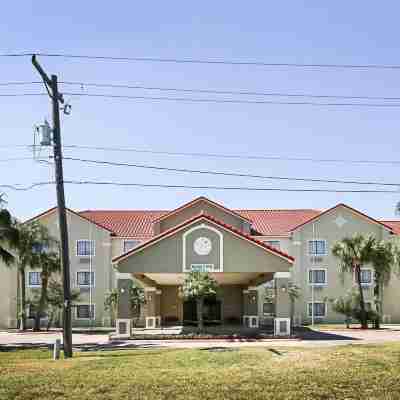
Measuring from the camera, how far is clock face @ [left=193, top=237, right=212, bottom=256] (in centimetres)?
3697

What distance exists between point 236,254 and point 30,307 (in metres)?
25.9

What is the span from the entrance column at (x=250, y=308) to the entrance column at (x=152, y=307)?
6975 mm

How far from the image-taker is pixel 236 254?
3697 centimetres

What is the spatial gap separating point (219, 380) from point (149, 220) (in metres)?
48.7

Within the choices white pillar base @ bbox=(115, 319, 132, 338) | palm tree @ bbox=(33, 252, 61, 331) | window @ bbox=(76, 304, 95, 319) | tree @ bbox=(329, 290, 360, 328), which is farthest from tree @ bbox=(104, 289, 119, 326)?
tree @ bbox=(329, 290, 360, 328)

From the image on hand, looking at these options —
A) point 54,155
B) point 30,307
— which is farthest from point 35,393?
point 30,307

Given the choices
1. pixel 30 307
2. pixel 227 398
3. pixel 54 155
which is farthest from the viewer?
pixel 30 307

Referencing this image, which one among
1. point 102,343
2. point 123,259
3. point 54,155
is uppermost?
point 54,155

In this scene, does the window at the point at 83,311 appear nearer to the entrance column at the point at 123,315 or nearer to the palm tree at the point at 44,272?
the palm tree at the point at 44,272

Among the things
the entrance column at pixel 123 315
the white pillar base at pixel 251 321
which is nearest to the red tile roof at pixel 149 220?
the white pillar base at pixel 251 321

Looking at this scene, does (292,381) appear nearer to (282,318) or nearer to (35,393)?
(35,393)

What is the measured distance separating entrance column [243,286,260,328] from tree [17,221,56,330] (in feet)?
53.9

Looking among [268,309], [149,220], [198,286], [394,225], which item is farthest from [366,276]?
[198,286]

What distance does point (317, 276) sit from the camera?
193ft
